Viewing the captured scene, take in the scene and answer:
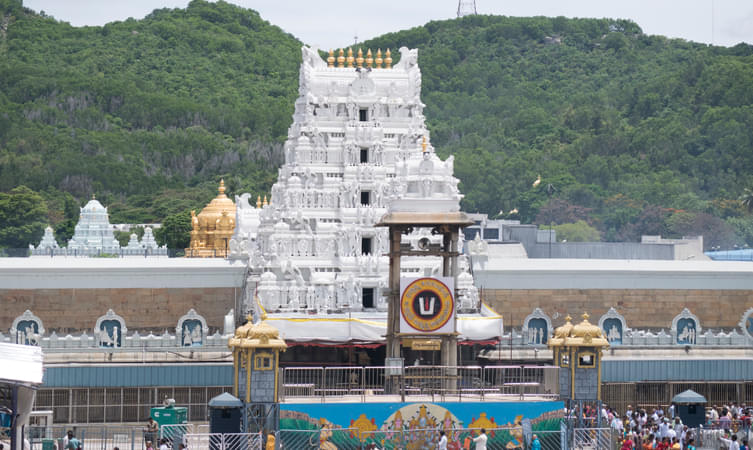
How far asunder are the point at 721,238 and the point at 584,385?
243ft

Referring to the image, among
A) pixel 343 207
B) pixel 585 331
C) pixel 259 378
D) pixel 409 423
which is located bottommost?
pixel 409 423

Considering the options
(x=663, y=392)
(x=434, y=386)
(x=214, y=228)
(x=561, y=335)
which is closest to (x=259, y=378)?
(x=434, y=386)

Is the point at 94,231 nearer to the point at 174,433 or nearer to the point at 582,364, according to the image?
the point at 174,433

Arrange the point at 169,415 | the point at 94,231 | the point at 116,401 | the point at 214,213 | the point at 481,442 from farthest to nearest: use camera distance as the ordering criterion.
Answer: the point at 94,231, the point at 214,213, the point at 116,401, the point at 169,415, the point at 481,442

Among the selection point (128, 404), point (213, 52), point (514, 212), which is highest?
point (213, 52)

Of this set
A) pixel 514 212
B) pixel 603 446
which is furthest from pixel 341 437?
pixel 514 212

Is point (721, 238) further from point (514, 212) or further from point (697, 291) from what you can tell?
point (697, 291)

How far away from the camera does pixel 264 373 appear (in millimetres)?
33375

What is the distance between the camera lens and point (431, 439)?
33594 mm

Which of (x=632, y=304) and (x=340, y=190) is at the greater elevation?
(x=340, y=190)

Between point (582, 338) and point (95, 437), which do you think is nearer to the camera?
point (582, 338)

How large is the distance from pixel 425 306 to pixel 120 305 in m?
20.4

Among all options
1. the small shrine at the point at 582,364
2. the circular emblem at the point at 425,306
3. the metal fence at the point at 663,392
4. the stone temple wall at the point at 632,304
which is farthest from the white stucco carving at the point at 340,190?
the small shrine at the point at 582,364

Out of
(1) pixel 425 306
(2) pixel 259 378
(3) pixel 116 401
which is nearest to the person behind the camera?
(2) pixel 259 378
